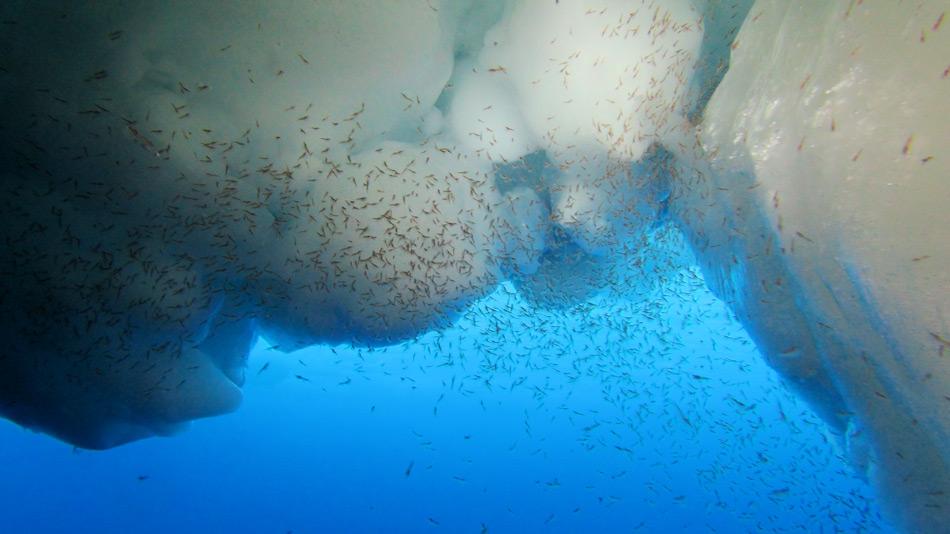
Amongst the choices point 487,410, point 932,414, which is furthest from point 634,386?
point 487,410

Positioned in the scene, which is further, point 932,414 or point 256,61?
point 256,61

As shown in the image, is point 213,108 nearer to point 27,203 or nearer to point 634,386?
point 27,203

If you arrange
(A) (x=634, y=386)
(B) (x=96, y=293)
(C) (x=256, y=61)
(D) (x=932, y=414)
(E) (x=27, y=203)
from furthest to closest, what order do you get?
1. (A) (x=634, y=386)
2. (B) (x=96, y=293)
3. (E) (x=27, y=203)
4. (C) (x=256, y=61)
5. (D) (x=932, y=414)

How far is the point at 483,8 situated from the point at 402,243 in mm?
1951

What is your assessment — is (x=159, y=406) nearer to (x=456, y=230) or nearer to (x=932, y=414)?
(x=456, y=230)

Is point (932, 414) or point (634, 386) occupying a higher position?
point (932, 414)

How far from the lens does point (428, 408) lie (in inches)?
1129

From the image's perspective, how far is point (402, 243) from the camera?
3.91 m

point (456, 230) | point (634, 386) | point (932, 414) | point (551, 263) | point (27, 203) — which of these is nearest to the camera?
point (932, 414)

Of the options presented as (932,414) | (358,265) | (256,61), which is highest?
(256,61)

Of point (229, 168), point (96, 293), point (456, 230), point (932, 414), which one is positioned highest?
point (932, 414)

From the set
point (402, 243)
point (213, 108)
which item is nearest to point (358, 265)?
point (402, 243)

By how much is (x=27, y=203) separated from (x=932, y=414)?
18.1ft

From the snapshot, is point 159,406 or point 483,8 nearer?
point 483,8
